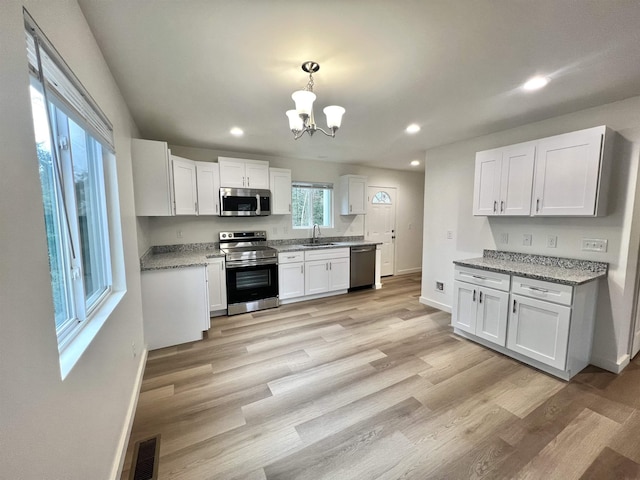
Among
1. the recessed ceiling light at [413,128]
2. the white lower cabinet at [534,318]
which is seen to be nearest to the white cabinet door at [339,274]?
the white lower cabinet at [534,318]

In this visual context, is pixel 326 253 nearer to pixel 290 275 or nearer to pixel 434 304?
pixel 290 275

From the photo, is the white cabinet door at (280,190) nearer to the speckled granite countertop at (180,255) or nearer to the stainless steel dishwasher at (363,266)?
the speckled granite countertop at (180,255)

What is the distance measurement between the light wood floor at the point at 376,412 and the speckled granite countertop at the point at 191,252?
933mm

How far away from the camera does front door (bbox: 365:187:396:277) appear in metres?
5.77

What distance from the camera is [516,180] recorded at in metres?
2.76

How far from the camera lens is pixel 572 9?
130 centimetres

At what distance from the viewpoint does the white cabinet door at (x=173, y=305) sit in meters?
2.74

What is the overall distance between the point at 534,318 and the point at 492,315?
37 centimetres

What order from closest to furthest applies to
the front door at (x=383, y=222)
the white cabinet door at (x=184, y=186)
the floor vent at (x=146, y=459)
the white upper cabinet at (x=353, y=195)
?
the floor vent at (x=146, y=459)
the white cabinet door at (x=184, y=186)
the white upper cabinet at (x=353, y=195)
the front door at (x=383, y=222)

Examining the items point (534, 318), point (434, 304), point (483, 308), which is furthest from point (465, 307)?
point (434, 304)

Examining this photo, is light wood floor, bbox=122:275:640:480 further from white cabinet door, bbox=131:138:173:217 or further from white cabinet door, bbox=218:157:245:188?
white cabinet door, bbox=218:157:245:188

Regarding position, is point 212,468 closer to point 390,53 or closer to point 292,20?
point 292,20

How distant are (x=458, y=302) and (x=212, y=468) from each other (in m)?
2.82

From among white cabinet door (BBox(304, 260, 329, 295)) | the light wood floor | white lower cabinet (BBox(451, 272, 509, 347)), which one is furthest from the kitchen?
white cabinet door (BBox(304, 260, 329, 295))
